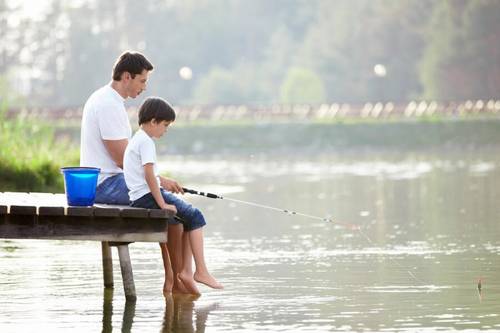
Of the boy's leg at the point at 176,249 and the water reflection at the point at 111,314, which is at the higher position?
the boy's leg at the point at 176,249

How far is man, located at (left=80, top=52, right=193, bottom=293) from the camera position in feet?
Result: 34.5

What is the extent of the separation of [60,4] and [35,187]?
90.7 m

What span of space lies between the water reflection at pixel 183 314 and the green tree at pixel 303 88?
250 feet

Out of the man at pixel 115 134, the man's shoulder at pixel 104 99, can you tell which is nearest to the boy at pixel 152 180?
the man at pixel 115 134

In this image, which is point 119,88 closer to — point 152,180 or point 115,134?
point 115,134

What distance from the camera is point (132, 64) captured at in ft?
34.5

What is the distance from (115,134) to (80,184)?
62 cm

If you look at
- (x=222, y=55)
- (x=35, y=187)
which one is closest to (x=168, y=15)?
(x=222, y=55)

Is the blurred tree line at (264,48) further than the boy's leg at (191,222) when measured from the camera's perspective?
Yes

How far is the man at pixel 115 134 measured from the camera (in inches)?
414

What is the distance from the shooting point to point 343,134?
65688 millimetres

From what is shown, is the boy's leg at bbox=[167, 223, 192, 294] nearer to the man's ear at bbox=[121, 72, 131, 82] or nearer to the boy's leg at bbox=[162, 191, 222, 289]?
the boy's leg at bbox=[162, 191, 222, 289]

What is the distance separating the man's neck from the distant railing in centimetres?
5673

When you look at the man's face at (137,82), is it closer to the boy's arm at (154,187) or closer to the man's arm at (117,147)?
the man's arm at (117,147)
